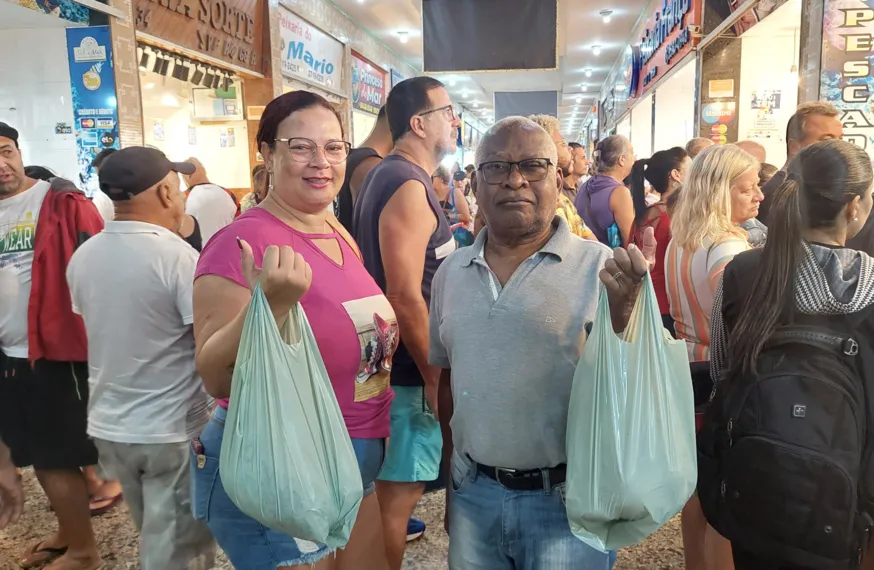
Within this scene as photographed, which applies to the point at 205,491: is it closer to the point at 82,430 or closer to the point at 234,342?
the point at 234,342

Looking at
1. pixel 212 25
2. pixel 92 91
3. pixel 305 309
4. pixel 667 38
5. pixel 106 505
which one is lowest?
pixel 106 505

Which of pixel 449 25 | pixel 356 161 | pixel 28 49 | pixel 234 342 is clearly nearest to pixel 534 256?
pixel 234 342

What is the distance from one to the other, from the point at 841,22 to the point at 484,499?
3.94 metres

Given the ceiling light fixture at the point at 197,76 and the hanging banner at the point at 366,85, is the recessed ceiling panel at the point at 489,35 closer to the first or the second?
the ceiling light fixture at the point at 197,76

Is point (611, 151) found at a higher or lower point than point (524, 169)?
higher

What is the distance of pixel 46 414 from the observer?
2691 millimetres

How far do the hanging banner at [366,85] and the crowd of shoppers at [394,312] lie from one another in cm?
943

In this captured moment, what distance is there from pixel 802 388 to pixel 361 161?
6.17ft

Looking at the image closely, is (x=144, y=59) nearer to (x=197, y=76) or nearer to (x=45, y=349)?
(x=197, y=76)

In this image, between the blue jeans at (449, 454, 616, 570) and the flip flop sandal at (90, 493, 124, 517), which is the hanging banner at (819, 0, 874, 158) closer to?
the blue jeans at (449, 454, 616, 570)

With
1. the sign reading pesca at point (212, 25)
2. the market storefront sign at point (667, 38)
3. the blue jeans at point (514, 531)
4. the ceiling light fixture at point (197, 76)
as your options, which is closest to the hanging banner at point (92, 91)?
the sign reading pesca at point (212, 25)

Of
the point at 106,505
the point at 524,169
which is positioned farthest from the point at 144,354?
the point at 106,505

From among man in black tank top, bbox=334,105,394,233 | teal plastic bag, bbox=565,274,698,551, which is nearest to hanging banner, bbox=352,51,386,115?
man in black tank top, bbox=334,105,394,233

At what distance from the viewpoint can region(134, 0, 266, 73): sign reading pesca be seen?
229 inches
